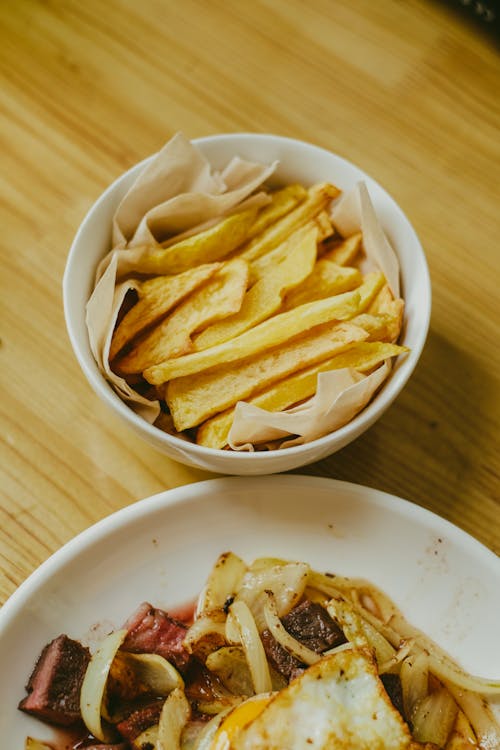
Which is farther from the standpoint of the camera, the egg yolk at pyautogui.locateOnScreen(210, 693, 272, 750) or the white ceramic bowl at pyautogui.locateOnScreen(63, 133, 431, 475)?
the white ceramic bowl at pyautogui.locateOnScreen(63, 133, 431, 475)

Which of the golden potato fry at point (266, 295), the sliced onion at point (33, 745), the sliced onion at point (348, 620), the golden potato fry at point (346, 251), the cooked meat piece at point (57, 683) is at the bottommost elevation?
the sliced onion at point (33, 745)

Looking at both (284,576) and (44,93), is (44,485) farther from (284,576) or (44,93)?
(44,93)

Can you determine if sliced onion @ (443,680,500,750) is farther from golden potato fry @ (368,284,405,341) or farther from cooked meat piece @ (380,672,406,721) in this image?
golden potato fry @ (368,284,405,341)

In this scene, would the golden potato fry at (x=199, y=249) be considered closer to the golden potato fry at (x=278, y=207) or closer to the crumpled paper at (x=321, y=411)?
the golden potato fry at (x=278, y=207)

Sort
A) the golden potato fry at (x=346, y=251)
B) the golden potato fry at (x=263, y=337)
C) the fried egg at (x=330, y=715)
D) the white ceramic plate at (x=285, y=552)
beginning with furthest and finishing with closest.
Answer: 1. the golden potato fry at (x=346, y=251)
2. the white ceramic plate at (x=285, y=552)
3. the golden potato fry at (x=263, y=337)
4. the fried egg at (x=330, y=715)

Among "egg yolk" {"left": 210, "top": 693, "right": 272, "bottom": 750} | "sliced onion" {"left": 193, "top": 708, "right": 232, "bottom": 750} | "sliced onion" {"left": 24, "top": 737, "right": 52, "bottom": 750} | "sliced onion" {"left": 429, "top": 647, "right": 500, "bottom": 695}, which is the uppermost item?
"sliced onion" {"left": 429, "top": 647, "right": 500, "bottom": 695}

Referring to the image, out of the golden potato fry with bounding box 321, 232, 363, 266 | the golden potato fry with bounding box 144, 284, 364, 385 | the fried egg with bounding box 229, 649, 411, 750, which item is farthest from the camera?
the golden potato fry with bounding box 321, 232, 363, 266

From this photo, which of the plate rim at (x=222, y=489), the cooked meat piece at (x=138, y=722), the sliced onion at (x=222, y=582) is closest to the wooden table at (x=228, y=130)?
the plate rim at (x=222, y=489)

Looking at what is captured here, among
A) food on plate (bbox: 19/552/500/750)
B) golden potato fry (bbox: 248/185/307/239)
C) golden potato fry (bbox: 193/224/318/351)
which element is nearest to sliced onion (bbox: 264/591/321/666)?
food on plate (bbox: 19/552/500/750)
